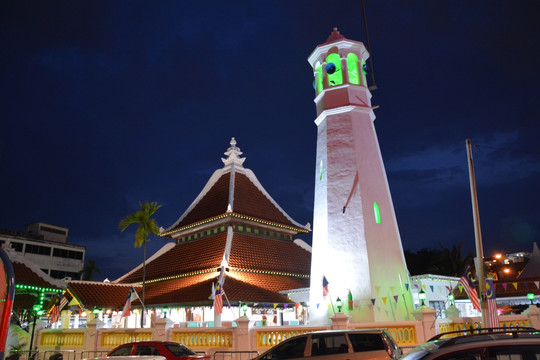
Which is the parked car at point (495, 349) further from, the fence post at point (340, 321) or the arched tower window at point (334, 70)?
the arched tower window at point (334, 70)

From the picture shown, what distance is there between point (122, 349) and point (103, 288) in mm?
19440

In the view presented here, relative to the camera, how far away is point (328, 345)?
11086mm

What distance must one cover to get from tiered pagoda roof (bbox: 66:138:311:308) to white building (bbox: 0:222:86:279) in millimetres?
48184

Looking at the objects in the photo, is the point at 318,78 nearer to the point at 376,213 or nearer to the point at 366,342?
the point at 376,213

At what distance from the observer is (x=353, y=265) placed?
889 inches

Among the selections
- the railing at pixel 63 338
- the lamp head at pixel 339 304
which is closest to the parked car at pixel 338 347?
the lamp head at pixel 339 304

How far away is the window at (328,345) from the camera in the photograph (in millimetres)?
10930

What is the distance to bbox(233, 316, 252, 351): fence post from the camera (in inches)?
684

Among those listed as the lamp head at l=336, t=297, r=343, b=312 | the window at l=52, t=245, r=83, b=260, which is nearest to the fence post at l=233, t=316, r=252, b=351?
the lamp head at l=336, t=297, r=343, b=312

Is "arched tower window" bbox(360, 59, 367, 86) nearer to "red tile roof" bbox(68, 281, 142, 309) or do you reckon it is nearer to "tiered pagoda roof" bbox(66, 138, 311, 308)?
"tiered pagoda roof" bbox(66, 138, 311, 308)

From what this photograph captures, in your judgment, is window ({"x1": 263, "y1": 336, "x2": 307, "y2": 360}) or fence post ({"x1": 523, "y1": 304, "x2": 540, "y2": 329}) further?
fence post ({"x1": 523, "y1": 304, "x2": 540, "y2": 329})

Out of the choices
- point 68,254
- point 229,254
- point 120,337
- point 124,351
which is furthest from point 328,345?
point 68,254

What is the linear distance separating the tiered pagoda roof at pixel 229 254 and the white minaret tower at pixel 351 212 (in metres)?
6.02

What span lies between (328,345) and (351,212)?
1284 centimetres
